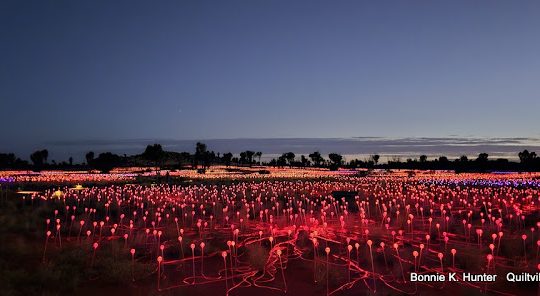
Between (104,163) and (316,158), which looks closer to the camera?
(104,163)

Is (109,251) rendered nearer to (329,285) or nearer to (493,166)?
(329,285)

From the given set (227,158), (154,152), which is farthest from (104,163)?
(227,158)

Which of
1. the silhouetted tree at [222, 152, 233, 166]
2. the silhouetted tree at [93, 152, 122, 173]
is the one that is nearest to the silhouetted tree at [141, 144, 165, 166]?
the silhouetted tree at [93, 152, 122, 173]

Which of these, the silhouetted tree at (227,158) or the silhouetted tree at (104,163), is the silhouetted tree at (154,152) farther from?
the silhouetted tree at (227,158)

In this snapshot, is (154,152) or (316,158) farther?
(316,158)

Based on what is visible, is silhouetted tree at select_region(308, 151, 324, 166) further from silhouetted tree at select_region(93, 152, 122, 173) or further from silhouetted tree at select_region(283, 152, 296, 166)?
silhouetted tree at select_region(93, 152, 122, 173)

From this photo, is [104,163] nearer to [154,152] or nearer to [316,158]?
[154,152]

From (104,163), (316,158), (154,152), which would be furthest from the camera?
(316,158)

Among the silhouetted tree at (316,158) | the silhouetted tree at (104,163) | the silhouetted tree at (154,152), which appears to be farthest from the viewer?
the silhouetted tree at (316,158)

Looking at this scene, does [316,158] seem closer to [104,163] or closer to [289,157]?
[289,157]

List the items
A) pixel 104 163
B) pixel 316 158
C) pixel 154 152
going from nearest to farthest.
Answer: pixel 104 163 < pixel 154 152 < pixel 316 158

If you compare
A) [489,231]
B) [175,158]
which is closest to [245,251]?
[489,231]

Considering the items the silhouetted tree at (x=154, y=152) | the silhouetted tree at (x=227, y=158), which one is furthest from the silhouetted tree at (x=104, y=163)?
the silhouetted tree at (x=227, y=158)

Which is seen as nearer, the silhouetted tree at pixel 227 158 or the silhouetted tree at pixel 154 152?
the silhouetted tree at pixel 154 152
